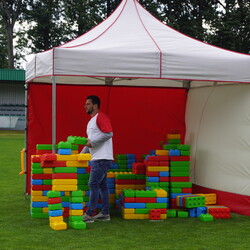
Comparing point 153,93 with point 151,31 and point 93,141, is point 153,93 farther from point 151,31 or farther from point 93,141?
point 93,141

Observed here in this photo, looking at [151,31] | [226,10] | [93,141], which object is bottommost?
[93,141]

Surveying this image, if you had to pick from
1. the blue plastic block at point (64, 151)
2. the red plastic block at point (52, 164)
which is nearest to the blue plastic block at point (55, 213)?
the red plastic block at point (52, 164)

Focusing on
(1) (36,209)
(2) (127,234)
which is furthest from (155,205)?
(1) (36,209)

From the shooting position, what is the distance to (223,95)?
30.1ft

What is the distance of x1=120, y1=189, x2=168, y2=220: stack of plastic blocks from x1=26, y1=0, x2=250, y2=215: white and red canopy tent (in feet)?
4.26

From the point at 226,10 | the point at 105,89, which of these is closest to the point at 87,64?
the point at 105,89

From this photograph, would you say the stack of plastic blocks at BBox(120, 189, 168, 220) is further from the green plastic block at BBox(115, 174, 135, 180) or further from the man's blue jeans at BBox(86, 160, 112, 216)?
the green plastic block at BBox(115, 174, 135, 180)

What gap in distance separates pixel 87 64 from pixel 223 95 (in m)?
2.81

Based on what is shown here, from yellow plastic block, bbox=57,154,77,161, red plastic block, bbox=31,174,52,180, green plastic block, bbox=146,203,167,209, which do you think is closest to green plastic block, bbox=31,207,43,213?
red plastic block, bbox=31,174,52,180

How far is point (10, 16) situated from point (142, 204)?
136 ft

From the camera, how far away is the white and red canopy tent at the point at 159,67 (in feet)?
24.8

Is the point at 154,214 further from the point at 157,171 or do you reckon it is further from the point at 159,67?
the point at 159,67

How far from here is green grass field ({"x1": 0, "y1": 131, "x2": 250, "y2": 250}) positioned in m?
6.57

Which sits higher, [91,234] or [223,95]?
[223,95]
